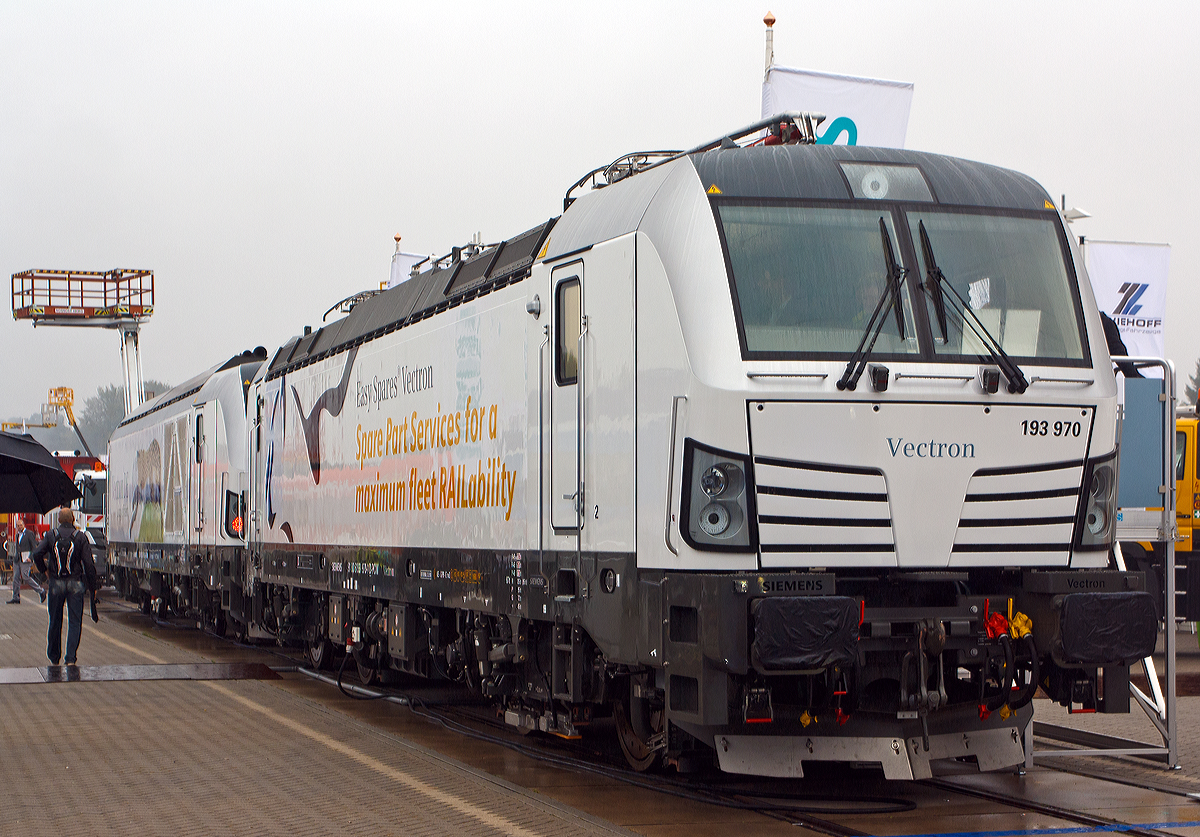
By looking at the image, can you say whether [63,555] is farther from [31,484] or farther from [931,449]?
[931,449]

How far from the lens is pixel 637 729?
871 centimetres

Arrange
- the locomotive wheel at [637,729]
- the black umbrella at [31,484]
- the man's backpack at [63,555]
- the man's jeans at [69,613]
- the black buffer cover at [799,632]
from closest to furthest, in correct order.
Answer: the black buffer cover at [799,632], the locomotive wheel at [637,729], the black umbrella at [31,484], the man's jeans at [69,613], the man's backpack at [63,555]

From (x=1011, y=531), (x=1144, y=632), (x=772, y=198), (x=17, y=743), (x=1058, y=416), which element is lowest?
(x=17, y=743)

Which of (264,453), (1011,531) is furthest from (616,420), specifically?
(264,453)

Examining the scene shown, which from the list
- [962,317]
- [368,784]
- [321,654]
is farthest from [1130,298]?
[368,784]

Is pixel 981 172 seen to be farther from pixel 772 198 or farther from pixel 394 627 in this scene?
pixel 394 627

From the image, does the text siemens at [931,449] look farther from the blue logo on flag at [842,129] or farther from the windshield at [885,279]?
the blue logo on flag at [842,129]

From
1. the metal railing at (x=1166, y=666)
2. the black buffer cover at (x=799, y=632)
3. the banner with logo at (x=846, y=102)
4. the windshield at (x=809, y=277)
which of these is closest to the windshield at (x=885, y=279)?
the windshield at (x=809, y=277)

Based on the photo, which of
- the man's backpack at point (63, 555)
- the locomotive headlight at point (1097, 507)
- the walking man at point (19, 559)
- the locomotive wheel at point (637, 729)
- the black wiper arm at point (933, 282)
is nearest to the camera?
the black wiper arm at point (933, 282)

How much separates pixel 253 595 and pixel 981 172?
1186cm

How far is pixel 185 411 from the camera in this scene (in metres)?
22.9

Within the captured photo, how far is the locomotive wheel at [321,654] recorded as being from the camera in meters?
16.1

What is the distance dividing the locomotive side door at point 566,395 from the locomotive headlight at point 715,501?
4.45 feet

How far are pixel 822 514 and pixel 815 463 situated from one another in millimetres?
268
